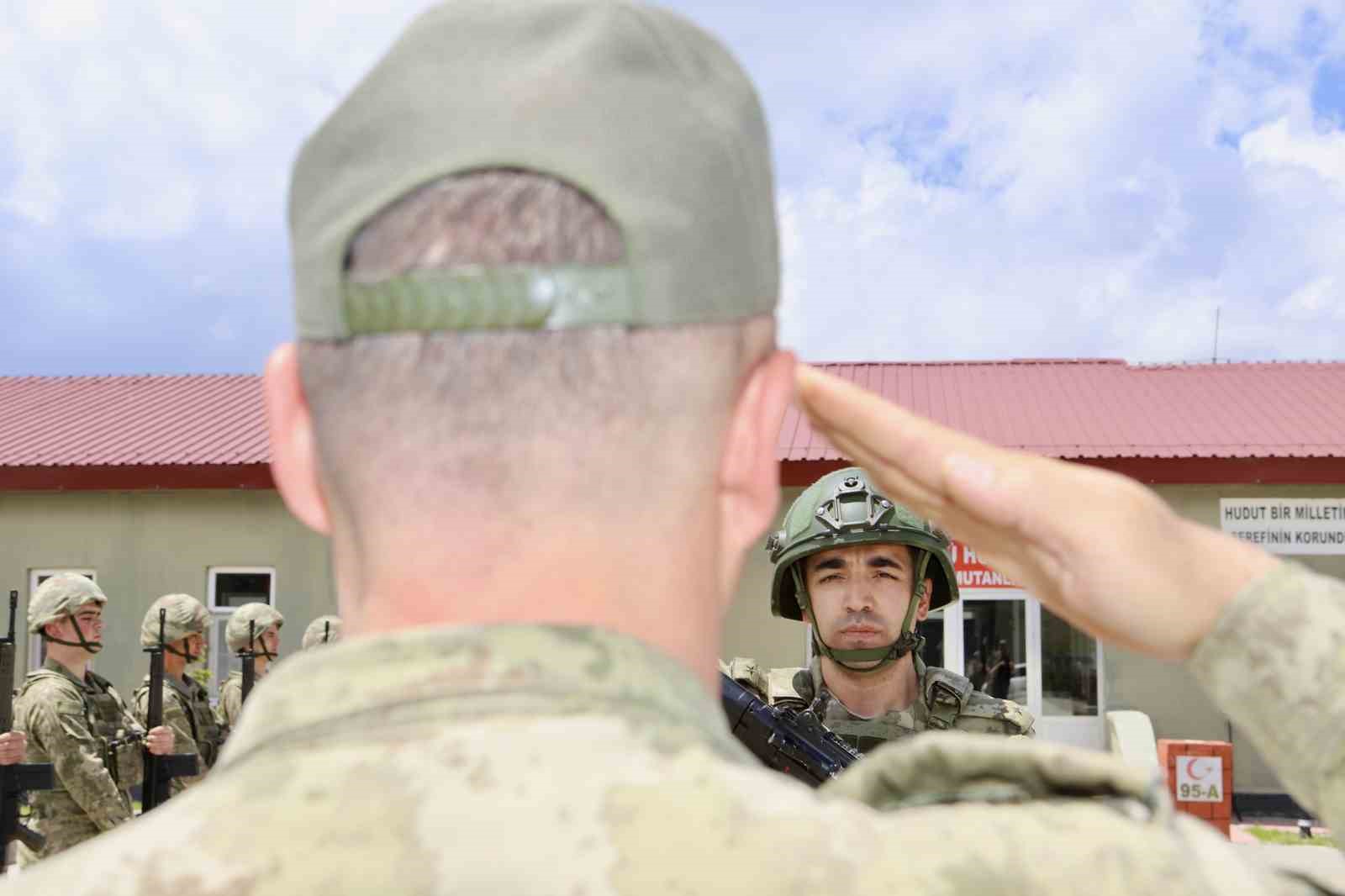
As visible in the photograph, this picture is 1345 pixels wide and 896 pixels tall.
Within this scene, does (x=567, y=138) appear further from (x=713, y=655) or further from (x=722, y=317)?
(x=713, y=655)

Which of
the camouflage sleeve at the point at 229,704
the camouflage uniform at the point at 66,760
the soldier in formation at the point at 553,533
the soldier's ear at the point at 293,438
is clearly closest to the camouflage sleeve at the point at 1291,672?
the soldier in formation at the point at 553,533

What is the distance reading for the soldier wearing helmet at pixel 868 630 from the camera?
4.58 metres

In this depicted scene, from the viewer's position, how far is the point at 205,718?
1261cm

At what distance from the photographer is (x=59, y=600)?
9.64 metres

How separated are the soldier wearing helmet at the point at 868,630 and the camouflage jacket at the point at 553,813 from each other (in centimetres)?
356

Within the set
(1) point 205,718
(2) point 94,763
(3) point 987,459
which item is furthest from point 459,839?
(1) point 205,718

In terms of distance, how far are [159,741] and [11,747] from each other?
1900 millimetres

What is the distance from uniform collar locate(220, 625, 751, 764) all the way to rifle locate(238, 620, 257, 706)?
12.3 meters

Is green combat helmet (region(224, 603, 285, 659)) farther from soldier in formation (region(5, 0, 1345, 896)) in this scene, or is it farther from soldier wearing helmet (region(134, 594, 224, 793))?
soldier in formation (region(5, 0, 1345, 896))

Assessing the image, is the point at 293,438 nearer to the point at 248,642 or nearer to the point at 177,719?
the point at 177,719

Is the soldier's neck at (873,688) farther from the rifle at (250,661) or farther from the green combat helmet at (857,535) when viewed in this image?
the rifle at (250,661)

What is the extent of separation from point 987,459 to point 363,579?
640 millimetres

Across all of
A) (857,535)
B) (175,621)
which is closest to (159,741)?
(175,621)

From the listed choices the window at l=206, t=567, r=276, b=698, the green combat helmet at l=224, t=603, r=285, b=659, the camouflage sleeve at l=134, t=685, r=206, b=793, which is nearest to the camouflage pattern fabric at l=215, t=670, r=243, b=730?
the green combat helmet at l=224, t=603, r=285, b=659
